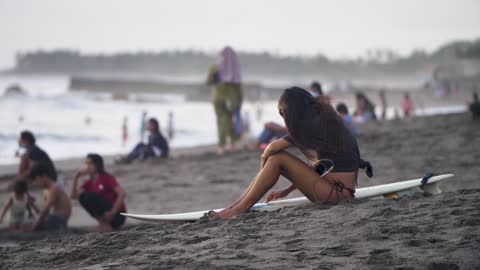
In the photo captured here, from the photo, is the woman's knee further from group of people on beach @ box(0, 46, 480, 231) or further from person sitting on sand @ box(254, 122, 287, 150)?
person sitting on sand @ box(254, 122, 287, 150)

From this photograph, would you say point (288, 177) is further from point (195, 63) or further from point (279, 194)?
point (195, 63)

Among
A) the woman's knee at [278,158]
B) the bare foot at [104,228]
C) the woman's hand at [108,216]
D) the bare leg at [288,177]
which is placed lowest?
the bare foot at [104,228]

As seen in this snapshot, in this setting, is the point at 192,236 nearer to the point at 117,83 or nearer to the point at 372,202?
the point at 372,202

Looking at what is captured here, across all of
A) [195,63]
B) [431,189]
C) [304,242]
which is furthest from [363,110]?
[195,63]

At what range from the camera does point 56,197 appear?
30.8 ft

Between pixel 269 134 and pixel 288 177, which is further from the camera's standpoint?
pixel 269 134

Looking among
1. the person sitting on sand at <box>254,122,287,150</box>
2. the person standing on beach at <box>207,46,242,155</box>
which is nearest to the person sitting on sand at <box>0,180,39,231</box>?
the person sitting on sand at <box>254,122,287,150</box>

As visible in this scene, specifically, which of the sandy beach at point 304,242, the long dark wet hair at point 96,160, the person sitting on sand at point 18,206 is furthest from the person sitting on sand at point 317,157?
the person sitting on sand at point 18,206

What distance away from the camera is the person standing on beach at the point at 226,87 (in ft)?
45.8

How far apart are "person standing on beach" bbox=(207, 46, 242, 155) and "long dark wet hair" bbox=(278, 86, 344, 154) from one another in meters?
7.99

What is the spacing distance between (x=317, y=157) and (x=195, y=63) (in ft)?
412

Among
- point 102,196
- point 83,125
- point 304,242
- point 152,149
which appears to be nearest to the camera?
point 304,242

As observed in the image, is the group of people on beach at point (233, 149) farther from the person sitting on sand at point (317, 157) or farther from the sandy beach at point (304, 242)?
the sandy beach at point (304, 242)

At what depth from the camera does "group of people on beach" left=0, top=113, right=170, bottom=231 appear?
28.9ft
